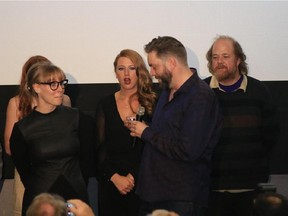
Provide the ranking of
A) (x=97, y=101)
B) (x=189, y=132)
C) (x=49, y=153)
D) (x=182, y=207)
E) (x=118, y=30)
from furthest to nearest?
(x=97, y=101)
(x=118, y=30)
(x=49, y=153)
(x=182, y=207)
(x=189, y=132)

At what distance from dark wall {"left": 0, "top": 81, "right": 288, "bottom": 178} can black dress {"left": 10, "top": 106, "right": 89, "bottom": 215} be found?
141 centimetres

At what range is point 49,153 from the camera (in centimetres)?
229

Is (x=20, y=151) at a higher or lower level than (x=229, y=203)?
higher

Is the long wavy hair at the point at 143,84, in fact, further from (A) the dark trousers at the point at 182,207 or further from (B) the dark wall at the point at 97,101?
(B) the dark wall at the point at 97,101

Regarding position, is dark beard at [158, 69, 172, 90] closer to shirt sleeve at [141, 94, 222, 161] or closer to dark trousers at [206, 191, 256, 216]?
shirt sleeve at [141, 94, 222, 161]

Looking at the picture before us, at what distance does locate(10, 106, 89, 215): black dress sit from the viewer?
2299 mm

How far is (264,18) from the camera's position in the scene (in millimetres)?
3838

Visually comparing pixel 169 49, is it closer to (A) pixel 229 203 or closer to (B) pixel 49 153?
(B) pixel 49 153

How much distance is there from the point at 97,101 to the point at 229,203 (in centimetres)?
174

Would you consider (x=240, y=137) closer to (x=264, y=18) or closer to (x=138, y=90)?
(x=138, y=90)

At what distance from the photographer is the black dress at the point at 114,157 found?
107 inches

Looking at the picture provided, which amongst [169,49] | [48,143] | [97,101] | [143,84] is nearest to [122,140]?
[143,84]

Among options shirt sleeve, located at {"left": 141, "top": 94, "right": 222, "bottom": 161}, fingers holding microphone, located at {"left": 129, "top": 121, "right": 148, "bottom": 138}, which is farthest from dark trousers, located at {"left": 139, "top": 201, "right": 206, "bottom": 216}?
fingers holding microphone, located at {"left": 129, "top": 121, "right": 148, "bottom": 138}

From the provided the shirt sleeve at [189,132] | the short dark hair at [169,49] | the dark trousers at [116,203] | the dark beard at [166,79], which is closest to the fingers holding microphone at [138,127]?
the shirt sleeve at [189,132]
